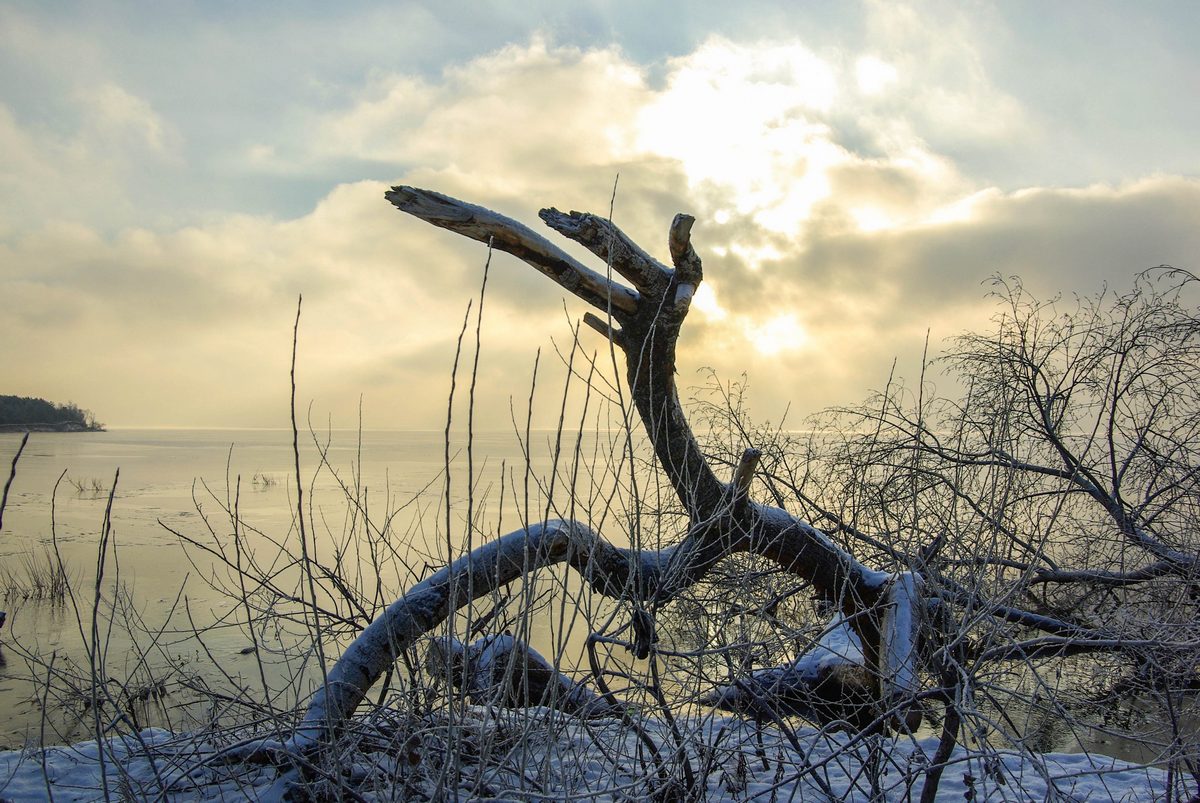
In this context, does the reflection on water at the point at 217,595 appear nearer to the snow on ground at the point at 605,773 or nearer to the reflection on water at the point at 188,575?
the reflection on water at the point at 188,575

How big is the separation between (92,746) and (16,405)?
140ft

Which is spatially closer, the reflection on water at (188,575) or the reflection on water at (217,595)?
the reflection on water at (217,595)

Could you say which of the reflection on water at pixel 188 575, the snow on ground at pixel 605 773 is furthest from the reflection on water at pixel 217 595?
the snow on ground at pixel 605 773

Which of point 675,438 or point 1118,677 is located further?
point 1118,677

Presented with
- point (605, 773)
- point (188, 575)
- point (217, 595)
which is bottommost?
point (217, 595)

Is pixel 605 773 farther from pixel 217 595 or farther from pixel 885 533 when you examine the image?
pixel 217 595

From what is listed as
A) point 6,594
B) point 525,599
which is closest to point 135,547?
point 6,594

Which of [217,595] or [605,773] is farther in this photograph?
[217,595]

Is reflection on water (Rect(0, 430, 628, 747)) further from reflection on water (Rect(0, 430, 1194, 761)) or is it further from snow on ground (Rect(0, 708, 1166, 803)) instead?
snow on ground (Rect(0, 708, 1166, 803))

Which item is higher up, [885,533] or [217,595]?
[885,533]

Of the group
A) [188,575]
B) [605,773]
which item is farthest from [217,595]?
[605,773]

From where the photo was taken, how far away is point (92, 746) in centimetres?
474

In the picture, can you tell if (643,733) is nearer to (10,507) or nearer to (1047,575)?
(1047,575)

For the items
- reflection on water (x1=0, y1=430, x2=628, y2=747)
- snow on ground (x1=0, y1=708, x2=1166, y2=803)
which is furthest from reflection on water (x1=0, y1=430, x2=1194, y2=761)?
snow on ground (x1=0, y1=708, x2=1166, y2=803)
